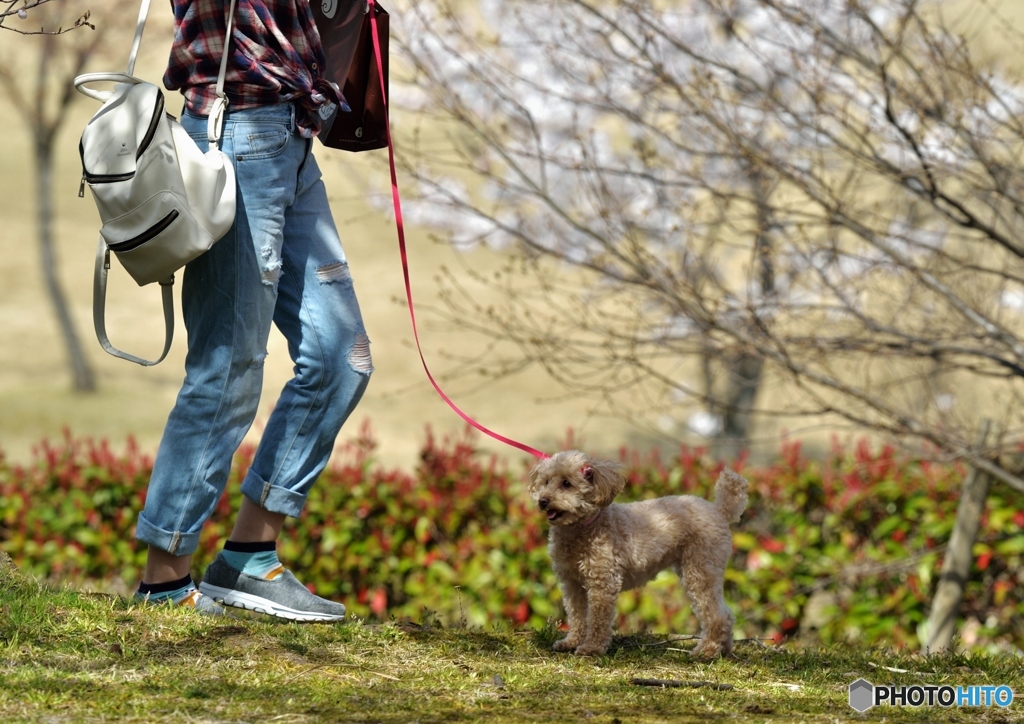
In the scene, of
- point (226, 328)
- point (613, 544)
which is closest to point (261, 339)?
point (226, 328)

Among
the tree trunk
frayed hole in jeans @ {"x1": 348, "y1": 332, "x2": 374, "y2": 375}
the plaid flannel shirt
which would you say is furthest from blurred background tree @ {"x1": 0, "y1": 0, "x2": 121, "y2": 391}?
frayed hole in jeans @ {"x1": 348, "y1": 332, "x2": 374, "y2": 375}

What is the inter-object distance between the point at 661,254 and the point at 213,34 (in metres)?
6.09

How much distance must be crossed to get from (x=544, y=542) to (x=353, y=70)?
8.47 ft

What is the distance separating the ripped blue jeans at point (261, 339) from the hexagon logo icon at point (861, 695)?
5.17 ft

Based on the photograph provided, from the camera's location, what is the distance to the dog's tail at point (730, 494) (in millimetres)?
3355

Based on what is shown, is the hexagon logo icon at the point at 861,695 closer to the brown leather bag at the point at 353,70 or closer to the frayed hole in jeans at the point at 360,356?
the frayed hole in jeans at the point at 360,356

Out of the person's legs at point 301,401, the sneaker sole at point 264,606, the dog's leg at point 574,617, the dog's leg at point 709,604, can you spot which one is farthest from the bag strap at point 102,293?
the dog's leg at point 709,604

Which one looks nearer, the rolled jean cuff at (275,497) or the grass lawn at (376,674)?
the grass lawn at (376,674)

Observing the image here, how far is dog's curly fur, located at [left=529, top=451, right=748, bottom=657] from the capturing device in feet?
9.91

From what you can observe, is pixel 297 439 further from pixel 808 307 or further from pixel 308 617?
pixel 808 307

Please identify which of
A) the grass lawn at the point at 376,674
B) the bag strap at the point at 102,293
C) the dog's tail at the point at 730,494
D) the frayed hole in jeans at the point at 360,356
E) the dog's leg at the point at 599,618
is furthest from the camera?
the dog's tail at the point at 730,494

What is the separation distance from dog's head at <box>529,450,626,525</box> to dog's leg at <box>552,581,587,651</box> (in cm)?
25

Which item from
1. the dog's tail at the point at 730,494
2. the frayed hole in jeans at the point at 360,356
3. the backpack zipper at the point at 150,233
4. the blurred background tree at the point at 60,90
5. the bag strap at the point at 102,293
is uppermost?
the blurred background tree at the point at 60,90

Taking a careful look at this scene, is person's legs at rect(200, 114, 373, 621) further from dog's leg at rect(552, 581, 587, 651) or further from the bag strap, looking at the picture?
dog's leg at rect(552, 581, 587, 651)
